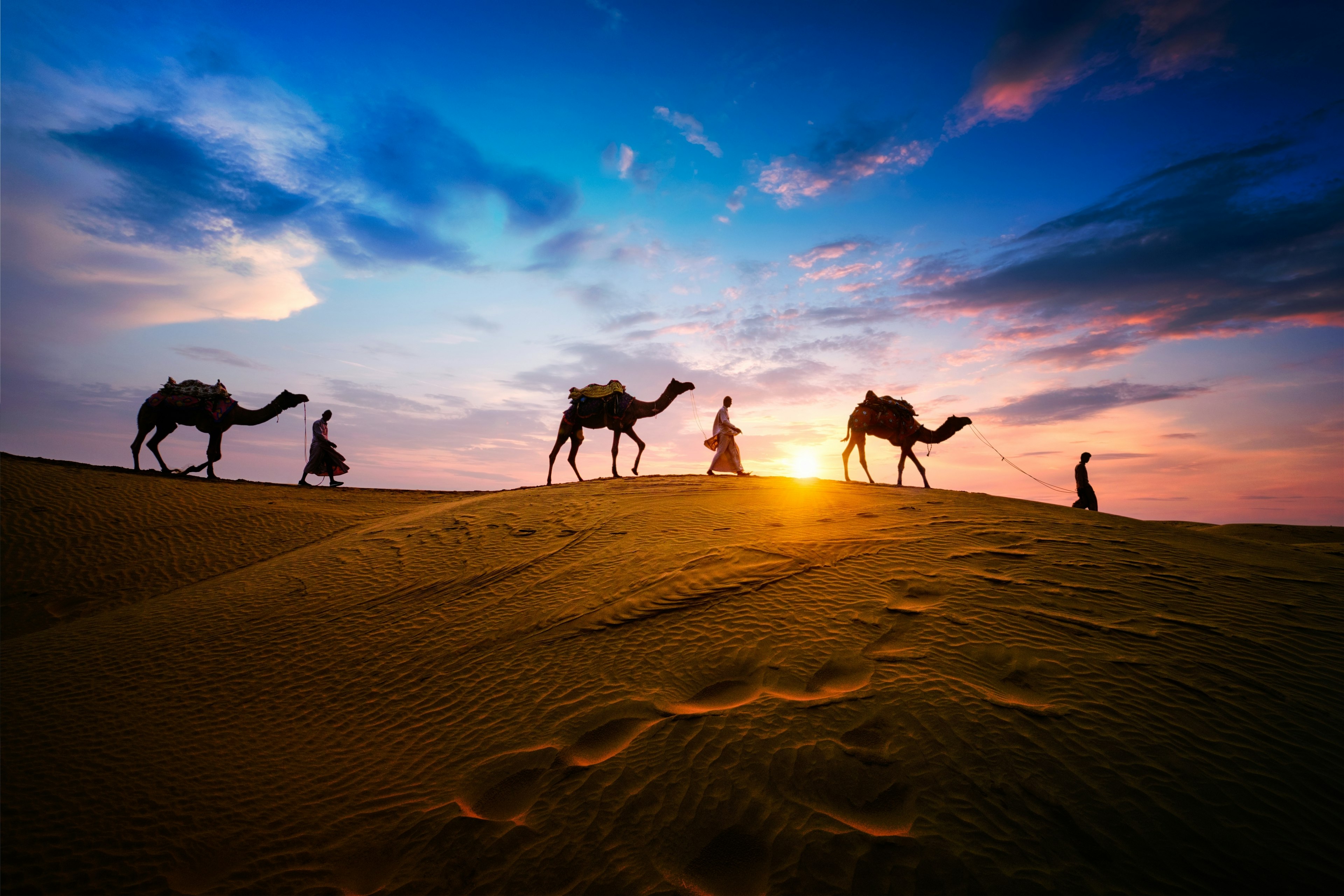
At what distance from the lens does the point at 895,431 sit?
1566 cm

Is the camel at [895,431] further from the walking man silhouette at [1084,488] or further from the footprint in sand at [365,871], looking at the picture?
the footprint in sand at [365,871]

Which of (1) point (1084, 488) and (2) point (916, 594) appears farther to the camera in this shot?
(1) point (1084, 488)

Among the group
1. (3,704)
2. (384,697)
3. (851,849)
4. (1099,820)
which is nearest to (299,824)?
(384,697)

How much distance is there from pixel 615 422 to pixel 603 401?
0.67 m

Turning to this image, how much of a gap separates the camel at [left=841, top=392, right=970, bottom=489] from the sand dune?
8690mm

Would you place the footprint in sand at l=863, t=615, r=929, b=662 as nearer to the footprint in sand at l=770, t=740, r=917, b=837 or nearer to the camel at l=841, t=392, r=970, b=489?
the footprint in sand at l=770, t=740, r=917, b=837

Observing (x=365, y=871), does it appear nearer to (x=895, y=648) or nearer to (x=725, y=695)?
(x=725, y=695)

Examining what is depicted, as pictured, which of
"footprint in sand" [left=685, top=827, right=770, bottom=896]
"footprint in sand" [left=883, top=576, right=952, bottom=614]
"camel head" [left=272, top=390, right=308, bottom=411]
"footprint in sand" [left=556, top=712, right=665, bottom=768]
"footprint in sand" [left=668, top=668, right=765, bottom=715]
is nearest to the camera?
"footprint in sand" [left=685, top=827, right=770, bottom=896]

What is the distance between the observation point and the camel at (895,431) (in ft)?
51.3

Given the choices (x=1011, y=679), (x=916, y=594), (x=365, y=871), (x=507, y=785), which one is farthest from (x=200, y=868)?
(x=916, y=594)

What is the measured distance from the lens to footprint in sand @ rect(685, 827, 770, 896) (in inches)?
96.2

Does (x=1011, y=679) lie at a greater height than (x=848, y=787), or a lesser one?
greater

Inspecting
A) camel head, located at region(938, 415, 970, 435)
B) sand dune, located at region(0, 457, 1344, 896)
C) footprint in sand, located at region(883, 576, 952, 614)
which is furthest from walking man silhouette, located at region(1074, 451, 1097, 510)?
footprint in sand, located at region(883, 576, 952, 614)

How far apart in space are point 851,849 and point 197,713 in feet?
16.5
